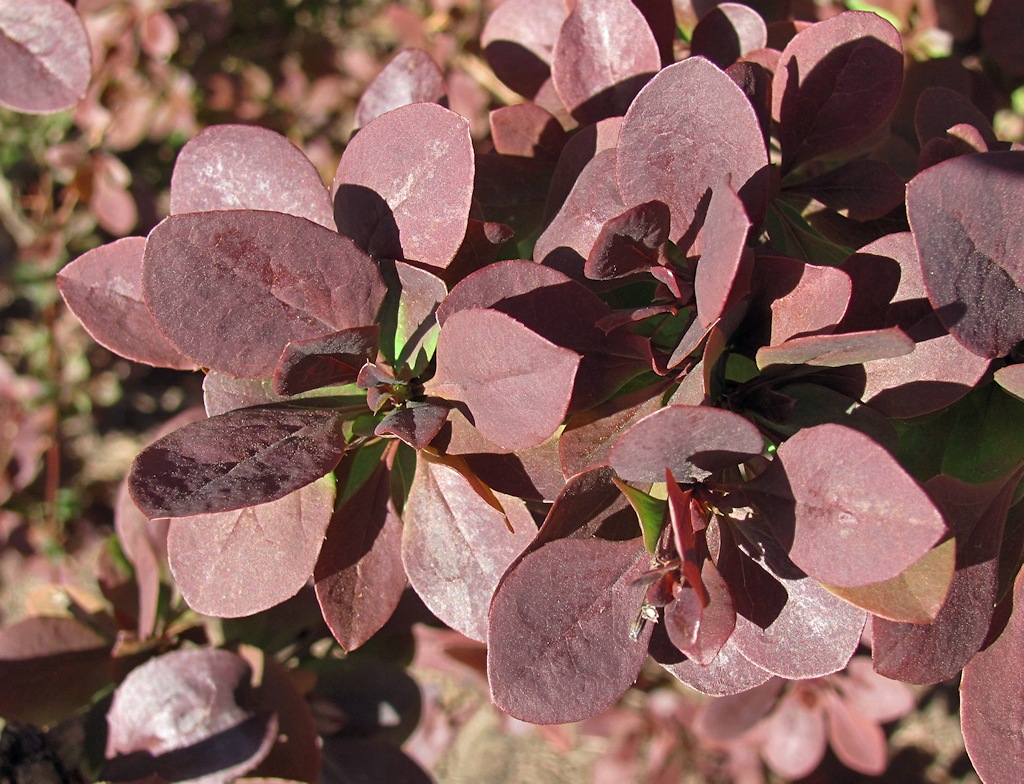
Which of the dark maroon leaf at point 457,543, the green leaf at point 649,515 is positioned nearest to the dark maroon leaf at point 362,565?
the dark maroon leaf at point 457,543

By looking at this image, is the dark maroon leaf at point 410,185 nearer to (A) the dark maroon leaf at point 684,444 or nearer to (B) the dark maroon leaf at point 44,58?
(A) the dark maroon leaf at point 684,444

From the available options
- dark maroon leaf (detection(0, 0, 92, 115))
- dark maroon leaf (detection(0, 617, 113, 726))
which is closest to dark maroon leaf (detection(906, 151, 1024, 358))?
dark maroon leaf (detection(0, 0, 92, 115))

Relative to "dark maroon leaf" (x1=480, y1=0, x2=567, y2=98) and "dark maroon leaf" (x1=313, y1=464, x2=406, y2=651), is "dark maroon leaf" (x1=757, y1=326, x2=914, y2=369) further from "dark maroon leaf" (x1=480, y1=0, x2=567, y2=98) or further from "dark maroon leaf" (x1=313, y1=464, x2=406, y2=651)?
"dark maroon leaf" (x1=480, y1=0, x2=567, y2=98)

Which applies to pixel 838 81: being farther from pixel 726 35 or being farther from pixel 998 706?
pixel 998 706

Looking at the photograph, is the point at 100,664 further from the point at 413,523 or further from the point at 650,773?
the point at 650,773

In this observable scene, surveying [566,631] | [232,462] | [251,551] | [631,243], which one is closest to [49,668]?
[251,551]
